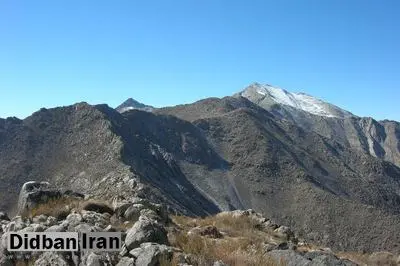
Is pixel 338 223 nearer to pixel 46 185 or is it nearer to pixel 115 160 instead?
pixel 115 160

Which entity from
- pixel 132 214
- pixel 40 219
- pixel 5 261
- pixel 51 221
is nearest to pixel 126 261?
pixel 5 261

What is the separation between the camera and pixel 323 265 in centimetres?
1274

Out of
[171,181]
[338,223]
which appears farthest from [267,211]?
[171,181]

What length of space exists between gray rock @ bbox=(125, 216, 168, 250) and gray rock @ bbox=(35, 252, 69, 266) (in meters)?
1.52

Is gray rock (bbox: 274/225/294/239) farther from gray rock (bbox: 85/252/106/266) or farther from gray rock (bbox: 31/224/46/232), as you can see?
gray rock (bbox: 85/252/106/266)

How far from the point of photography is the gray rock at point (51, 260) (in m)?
10.7

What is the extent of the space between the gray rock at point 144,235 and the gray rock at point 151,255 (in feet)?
2.22

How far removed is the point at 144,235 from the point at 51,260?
218 cm

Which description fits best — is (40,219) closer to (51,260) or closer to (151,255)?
(51,260)

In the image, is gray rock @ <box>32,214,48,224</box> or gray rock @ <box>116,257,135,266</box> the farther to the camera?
gray rock @ <box>32,214,48,224</box>

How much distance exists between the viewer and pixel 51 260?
10.8 meters

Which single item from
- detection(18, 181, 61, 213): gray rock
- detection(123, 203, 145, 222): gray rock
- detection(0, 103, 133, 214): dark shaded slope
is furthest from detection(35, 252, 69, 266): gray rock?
detection(0, 103, 133, 214): dark shaded slope

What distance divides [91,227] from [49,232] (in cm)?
108

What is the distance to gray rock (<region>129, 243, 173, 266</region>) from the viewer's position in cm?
1021
